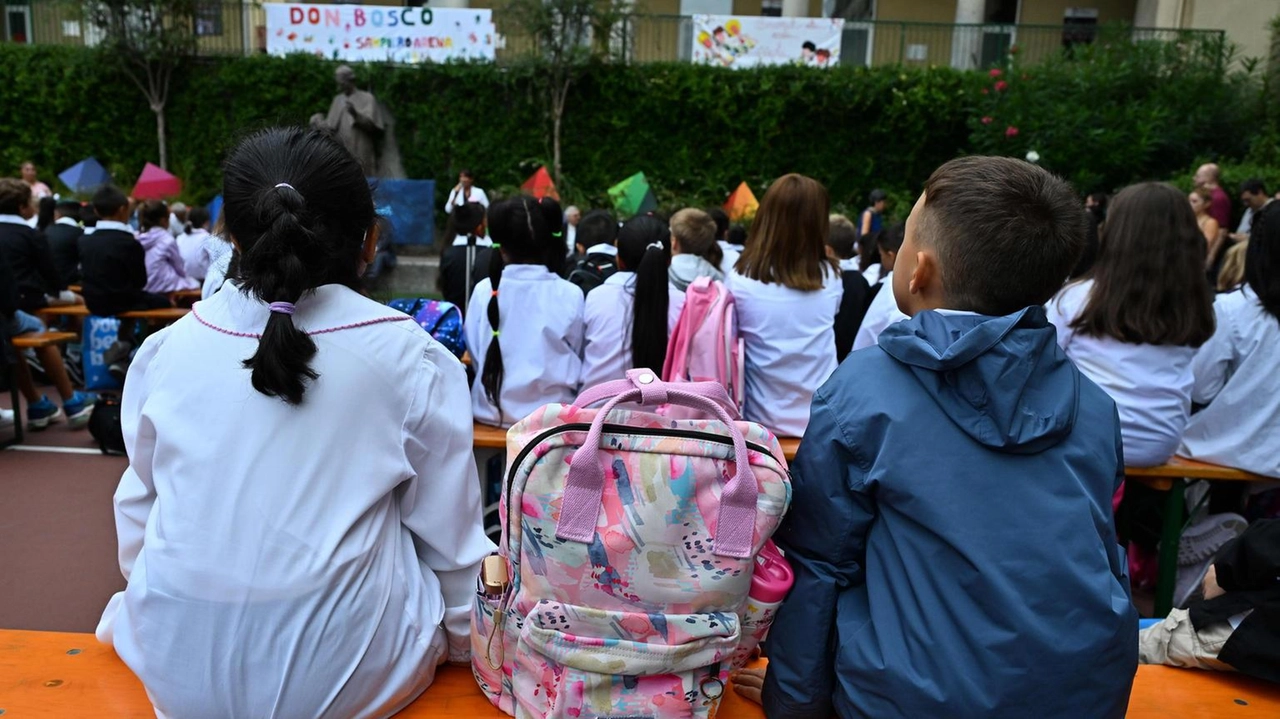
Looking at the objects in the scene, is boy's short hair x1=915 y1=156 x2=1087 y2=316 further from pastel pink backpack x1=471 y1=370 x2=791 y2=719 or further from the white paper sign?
the white paper sign

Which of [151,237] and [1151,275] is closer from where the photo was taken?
[1151,275]

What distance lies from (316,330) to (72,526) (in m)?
3.71

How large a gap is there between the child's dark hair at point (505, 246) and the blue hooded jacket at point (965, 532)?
2365 millimetres

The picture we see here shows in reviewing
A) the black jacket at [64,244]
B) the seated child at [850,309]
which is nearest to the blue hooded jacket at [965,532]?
the seated child at [850,309]

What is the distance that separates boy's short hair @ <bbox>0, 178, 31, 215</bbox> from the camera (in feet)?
21.4

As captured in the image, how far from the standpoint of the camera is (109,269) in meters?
6.55

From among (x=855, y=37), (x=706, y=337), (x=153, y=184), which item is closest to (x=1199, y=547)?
(x=706, y=337)

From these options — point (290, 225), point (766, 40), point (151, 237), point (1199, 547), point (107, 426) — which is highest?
point (766, 40)

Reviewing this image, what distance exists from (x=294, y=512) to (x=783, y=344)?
2.71 metres

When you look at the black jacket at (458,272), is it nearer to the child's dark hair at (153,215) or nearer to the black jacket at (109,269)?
the black jacket at (109,269)

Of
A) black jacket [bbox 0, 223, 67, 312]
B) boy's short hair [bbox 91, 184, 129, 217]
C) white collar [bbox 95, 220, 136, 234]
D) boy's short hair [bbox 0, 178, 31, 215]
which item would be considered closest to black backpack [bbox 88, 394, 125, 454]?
black jacket [bbox 0, 223, 67, 312]

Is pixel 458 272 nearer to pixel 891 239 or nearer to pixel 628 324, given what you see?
pixel 628 324

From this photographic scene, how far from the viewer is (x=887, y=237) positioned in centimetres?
587

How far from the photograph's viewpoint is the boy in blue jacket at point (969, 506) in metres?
1.41
